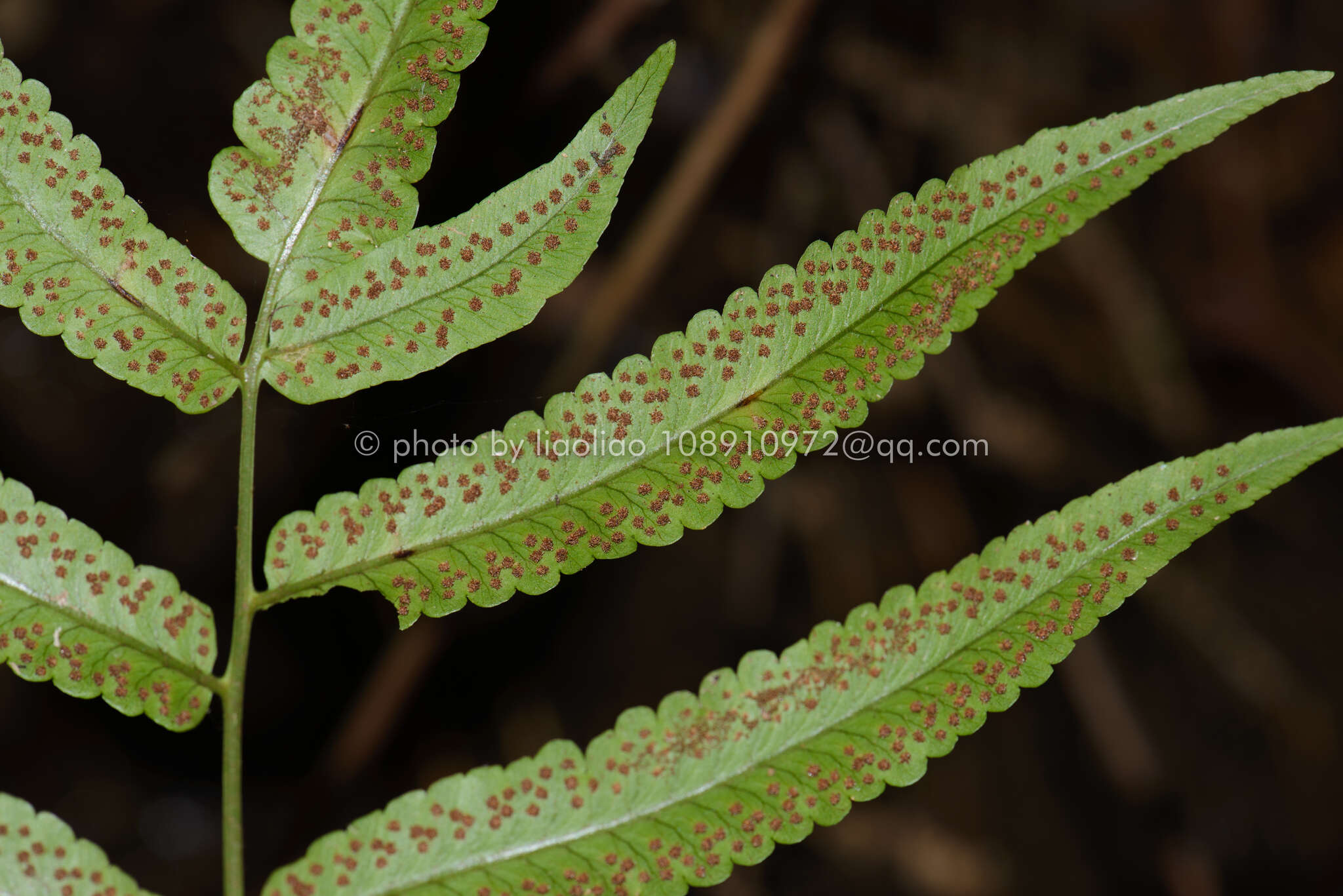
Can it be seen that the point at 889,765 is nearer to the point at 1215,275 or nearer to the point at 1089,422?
the point at 1089,422

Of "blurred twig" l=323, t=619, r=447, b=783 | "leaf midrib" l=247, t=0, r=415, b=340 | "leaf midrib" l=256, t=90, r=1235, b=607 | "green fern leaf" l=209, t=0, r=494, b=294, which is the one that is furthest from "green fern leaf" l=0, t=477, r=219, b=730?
"blurred twig" l=323, t=619, r=447, b=783

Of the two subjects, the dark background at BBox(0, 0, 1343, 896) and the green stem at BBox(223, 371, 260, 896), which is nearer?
the green stem at BBox(223, 371, 260, 896)

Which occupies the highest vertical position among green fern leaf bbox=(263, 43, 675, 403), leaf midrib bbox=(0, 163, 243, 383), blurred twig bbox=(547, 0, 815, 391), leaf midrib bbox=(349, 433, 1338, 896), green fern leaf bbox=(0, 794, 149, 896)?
blurred twig bbox=(547, 0, 815, 391)

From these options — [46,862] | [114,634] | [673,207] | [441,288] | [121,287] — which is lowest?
[46,862]

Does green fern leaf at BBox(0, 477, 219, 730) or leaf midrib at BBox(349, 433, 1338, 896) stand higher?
green fern leaf at BBox(0, 477, 219, 730)

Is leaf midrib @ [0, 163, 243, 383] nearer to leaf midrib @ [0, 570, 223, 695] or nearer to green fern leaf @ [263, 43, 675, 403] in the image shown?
green fern leaf @ [263, 43, 675, 403]

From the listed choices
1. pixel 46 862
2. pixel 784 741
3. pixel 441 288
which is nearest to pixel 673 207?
pixel 441 288

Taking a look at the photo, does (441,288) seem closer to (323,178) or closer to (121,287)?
(323,178)

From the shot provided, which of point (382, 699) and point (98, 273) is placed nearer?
point (98, 273)
